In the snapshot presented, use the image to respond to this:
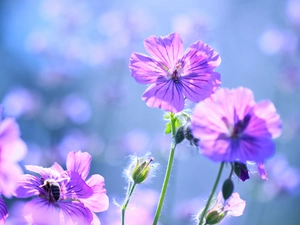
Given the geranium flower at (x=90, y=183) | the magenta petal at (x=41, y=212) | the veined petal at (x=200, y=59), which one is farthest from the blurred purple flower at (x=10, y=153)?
the veined petal at (x=200, y=59)

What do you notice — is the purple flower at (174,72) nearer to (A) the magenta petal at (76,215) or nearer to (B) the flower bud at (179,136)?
(B) the flower bud at (179,136)

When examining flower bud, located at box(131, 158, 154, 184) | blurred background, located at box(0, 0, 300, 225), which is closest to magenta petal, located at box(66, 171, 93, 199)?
flower bud, located at box(131, 158, 154, 184)

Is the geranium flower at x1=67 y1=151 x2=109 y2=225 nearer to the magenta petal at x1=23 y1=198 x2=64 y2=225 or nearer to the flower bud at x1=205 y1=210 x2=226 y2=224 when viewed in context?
the magenta petal at x1=23 y1=198 x2=64 y2=225

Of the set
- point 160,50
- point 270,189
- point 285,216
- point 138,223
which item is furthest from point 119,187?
point 160,50

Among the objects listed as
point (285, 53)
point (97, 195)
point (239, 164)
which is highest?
point (285, 53)

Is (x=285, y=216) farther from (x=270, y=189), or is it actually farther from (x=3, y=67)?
(x=3, y=67)

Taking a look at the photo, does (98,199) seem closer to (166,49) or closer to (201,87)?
(201,87)

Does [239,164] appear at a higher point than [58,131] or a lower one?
lower
